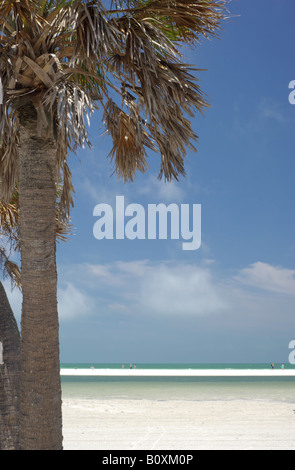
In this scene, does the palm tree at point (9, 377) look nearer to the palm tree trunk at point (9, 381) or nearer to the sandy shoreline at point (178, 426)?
the palm tree trunk at point (9, 381)

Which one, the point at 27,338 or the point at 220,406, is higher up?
Answer: the point at 27,338

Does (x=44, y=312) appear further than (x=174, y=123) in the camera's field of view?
No

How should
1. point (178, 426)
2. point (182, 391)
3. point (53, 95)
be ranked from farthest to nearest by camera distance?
1. point (182, 391)
2. point (178, 426)
3. point (53, 95)

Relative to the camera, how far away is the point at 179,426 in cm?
1525

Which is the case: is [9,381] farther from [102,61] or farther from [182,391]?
[182,391]

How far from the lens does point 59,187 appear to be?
9.77m

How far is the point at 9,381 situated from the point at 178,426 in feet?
30.8

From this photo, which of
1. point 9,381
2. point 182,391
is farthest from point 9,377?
point 182,391

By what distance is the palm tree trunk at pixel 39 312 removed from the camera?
5.57m

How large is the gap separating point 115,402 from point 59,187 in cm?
1609

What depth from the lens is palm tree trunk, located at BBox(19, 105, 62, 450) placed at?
5.57 meters

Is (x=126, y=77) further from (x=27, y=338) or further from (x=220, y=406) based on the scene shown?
(x=220, y=406)

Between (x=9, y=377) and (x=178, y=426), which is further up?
(x=9, y=377)

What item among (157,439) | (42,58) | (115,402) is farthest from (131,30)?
(115,402)
